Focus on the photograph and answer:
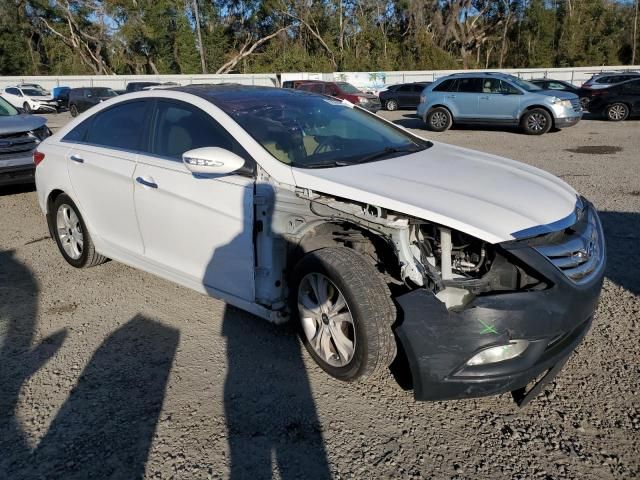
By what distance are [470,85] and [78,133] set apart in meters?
13.2

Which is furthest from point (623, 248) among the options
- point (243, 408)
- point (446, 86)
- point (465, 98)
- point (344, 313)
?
point (446, 86)

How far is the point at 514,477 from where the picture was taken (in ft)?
7.86

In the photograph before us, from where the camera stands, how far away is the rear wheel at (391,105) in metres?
27.3

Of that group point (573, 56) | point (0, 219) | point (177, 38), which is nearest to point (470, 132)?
point (0, 219)

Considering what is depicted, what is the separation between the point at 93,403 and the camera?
3.00 meters

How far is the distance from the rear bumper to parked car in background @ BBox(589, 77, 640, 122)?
670 inches

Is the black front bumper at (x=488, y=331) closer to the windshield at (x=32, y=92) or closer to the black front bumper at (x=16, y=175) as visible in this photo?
the black front bumper at (x=16, y=175)

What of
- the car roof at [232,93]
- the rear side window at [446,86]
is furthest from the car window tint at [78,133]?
the rear side window at [446,86]

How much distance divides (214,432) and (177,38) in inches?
2214

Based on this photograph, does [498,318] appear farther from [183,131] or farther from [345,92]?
[345,92]

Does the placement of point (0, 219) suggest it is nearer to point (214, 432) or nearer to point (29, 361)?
point (29, 361)

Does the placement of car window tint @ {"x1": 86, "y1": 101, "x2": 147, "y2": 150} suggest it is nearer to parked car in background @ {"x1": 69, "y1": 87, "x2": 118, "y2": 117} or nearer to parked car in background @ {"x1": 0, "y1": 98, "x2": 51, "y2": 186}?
parked car in background @ {"x1": 0, "y1": 98, "x2": 51, "y2": 186}

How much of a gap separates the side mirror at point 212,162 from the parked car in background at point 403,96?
2452cm

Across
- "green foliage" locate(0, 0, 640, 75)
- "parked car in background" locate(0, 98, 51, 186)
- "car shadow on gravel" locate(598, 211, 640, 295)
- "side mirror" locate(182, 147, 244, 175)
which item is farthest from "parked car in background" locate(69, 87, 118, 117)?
"side mirror" locate(182, 147, 244, 175)
